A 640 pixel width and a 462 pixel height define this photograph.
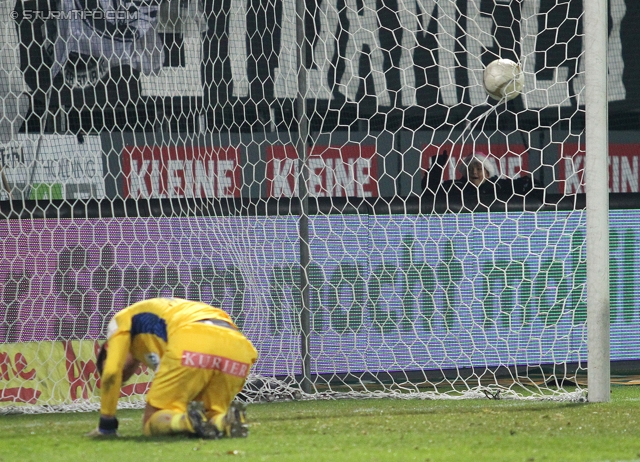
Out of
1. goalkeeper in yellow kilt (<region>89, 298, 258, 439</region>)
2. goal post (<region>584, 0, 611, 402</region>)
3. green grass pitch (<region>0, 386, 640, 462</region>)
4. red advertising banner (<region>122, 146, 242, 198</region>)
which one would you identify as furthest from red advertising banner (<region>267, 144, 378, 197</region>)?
goalkeeper in yellow kilt (<region>89, 298, 258, 439</region>)

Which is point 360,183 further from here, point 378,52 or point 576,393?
point 576,393

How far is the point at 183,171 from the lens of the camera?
26.8 feet

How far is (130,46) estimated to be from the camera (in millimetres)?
8406

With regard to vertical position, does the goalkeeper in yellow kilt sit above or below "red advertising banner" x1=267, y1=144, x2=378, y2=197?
below

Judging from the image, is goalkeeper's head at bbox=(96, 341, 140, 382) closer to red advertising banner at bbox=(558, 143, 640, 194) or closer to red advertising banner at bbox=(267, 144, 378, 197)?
red advertising banner at bbox=(267, 144, 378, 197)

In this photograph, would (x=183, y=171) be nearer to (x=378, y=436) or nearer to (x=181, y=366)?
(x=181, y=366)

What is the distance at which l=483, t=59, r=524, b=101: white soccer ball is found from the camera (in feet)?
25.3

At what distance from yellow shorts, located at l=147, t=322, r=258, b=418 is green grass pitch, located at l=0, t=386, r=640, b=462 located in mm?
215

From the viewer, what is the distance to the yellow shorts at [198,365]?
5148 mm

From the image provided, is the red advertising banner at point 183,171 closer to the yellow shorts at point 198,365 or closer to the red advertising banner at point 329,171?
the red advertising banner at point 329,171

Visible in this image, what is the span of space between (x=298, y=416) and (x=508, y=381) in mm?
2472

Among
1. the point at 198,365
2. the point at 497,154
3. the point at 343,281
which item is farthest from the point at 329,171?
the point at 198,365

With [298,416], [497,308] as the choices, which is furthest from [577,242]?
[298,416]

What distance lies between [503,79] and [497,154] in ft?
4.65
